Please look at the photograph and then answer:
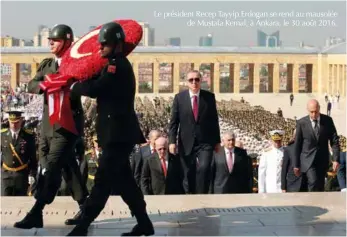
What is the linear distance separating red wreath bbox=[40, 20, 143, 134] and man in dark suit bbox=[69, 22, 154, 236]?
13cm

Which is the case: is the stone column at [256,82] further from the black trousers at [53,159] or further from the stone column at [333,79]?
the black trousers at [53,159]

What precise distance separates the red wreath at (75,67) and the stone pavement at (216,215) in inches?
37.8

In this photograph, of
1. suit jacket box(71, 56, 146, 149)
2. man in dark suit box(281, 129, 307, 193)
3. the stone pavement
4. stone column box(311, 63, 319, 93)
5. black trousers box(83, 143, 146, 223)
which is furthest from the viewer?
stone column box(311, 63, 319, 93)

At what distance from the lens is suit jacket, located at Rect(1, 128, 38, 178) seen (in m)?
8.98

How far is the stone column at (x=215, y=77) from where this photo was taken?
73438mm

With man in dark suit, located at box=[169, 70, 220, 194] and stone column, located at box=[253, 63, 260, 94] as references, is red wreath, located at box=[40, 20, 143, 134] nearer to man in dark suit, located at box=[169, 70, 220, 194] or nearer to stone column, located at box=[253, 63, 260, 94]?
man in dark suit, located at box=[169, 70, 220, 194]


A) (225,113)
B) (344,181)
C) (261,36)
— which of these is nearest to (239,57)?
(261,36)

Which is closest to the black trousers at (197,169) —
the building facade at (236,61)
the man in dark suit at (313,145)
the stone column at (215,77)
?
the man in dark suit at (313,145)

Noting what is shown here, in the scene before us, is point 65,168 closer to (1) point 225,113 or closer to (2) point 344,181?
(2) point 344,181

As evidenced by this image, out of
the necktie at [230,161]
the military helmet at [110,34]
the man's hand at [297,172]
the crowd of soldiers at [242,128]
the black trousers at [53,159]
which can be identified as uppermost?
the military helmet at [110,34]

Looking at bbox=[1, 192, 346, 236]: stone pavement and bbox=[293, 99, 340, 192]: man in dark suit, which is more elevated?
bbox=[293, 99, 340, 192]: man in dark suit

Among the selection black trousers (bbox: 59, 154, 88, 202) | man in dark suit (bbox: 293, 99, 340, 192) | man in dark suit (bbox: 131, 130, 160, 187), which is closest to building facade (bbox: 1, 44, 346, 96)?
Result: man in dark suit (bbox: 131, 130, 160, 187)

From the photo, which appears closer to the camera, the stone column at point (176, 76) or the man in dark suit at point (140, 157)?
the man in dark suit at point (140, 157)

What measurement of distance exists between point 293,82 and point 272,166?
6488 centimetres
